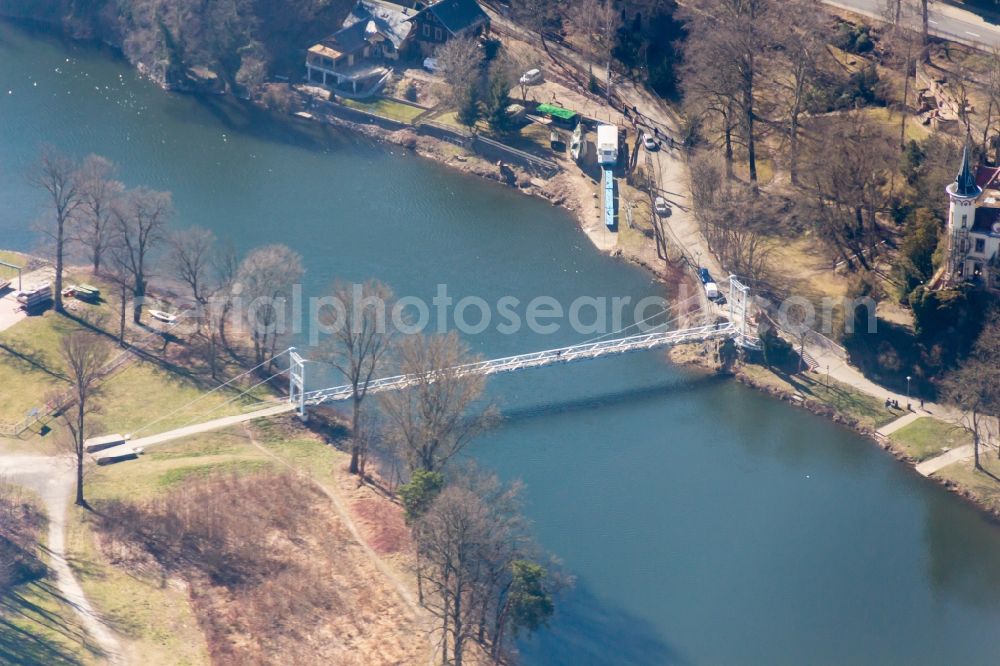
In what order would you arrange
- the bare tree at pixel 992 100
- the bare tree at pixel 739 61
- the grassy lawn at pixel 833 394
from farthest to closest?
1. the bare tree at pixel 739 61
2. the bare tree at pixel 992 100
3. the grassy lawn at pixel 833 394

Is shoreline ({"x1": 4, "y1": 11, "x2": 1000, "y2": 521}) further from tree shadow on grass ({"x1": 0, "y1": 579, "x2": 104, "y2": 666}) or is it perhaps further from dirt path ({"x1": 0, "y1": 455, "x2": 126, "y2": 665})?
tree shadow on grass ({"x1": 0, "y1": 579, "x2": 104, "y2": 666})

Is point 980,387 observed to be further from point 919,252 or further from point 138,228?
point 138,228

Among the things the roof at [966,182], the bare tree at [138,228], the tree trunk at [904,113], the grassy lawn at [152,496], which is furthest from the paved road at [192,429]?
the tree trunk at [904,113]

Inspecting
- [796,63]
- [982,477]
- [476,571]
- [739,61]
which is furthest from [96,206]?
[982,477]

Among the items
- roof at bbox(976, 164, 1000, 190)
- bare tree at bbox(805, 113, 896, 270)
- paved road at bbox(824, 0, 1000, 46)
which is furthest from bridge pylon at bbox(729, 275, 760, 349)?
paved road at bbox(824, 0, 1000, 46)

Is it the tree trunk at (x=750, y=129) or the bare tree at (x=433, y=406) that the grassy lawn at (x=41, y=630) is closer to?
the bare tree at (x=433, y=406)

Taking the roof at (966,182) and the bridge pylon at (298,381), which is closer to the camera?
the bridge pylon at (298,381)

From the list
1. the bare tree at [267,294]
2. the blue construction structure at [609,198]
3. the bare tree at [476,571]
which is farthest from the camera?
the blue construction structure at [609,198]

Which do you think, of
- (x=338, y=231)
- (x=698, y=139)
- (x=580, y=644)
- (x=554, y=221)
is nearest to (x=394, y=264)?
(x=338, y=231)
